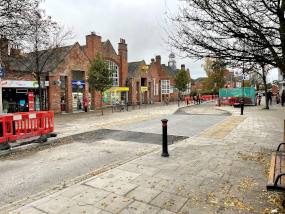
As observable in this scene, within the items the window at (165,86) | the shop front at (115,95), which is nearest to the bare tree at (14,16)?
the shop front at (115,95)

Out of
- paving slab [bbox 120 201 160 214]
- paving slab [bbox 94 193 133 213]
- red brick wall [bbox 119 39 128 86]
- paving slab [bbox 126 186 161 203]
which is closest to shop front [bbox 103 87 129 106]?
red brick wall [bbox 119 39 128 86]

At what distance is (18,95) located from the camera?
18250 millimetres

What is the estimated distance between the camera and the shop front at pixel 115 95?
29000 mm

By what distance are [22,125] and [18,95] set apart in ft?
37.9

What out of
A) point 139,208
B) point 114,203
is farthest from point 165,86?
Answer: point 139,208

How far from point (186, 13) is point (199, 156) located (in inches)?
158

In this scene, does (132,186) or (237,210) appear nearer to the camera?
(237,210)

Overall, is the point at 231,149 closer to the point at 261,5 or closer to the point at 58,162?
the point at 261,5

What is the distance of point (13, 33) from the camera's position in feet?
26.1

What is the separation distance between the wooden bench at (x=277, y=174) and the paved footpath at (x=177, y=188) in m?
0.43

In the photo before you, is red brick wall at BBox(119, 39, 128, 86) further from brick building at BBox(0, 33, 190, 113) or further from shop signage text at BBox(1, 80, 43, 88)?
shop signage text at BBox(1, 80, 43, 88)

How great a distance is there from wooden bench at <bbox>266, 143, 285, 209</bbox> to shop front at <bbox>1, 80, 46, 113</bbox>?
1702cm

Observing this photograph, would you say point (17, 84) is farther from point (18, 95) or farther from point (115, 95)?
point (115, 95)

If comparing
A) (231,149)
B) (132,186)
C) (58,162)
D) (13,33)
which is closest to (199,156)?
(231,149)
